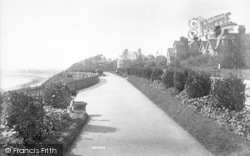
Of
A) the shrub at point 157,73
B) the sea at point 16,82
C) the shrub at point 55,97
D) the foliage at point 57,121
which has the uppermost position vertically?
the shrub at point 157,73

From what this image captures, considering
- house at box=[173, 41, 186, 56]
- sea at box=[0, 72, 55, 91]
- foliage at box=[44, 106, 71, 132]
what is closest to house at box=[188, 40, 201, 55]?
house at box=[173, 41, 186, 56]

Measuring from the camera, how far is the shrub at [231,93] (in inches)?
457

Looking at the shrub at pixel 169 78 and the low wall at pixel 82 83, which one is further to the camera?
the low wall at pixel 82 83

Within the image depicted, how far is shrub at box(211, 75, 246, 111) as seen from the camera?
1161 centimetres

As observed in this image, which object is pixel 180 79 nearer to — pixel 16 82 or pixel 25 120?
pixel 25 120

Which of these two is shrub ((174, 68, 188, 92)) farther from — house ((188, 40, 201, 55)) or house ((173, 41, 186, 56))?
house ((188, 40, 201, 55))

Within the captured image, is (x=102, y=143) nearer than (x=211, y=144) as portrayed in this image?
No

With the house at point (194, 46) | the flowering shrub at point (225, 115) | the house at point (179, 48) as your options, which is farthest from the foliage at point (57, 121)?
the house at point (194, 46)

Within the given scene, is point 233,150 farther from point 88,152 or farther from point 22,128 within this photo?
point 22,128

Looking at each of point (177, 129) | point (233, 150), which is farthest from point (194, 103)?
point (233, 150)

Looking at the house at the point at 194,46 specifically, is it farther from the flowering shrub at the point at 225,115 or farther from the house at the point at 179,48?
the flowering shrub at the point at 225,115

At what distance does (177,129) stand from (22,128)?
6.74 meters

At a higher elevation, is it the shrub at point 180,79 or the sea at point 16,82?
the shrub at point 180,79

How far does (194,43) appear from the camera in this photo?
81.3 m
